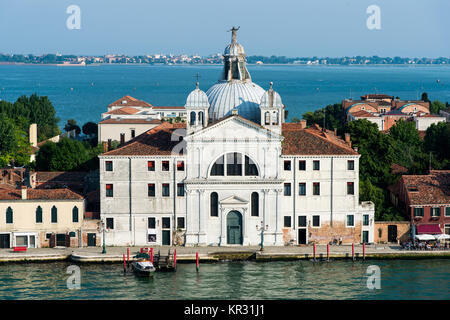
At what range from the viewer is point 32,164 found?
75.0 metres

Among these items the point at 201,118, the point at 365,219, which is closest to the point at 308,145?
the point at 365,219

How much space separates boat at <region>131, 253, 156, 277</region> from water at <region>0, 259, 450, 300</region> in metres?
0.46

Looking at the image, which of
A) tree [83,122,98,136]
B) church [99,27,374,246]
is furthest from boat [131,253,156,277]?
tree [83,122,98,136]

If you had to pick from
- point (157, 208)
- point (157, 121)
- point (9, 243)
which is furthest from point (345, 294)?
point (157, 121)

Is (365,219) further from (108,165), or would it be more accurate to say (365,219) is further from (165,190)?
(108,165)

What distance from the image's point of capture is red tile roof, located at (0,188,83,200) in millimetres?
52094

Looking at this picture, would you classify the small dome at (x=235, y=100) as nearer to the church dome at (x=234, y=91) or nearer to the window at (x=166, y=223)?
the church dome at (x=234, y=91)

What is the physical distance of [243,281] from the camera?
1850 inches

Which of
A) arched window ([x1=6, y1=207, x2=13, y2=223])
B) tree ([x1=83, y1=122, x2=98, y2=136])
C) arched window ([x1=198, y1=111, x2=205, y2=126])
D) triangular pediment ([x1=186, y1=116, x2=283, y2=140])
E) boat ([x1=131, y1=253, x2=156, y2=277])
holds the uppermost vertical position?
tree ([x1=83, y1=122, x2=98, y2=136])

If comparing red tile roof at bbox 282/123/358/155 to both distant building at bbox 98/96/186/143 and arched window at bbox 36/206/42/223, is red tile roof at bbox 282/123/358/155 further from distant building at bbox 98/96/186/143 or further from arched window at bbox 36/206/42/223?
distant building at bbox 98/96/186/143

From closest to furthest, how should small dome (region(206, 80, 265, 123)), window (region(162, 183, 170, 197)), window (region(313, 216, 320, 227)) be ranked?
window (region(162, 183, 170, 197)) < window (region(313, 216, 320, 227)) < small dome (region(206, 80, 265, 123))

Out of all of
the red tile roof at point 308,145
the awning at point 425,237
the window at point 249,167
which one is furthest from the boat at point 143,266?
the awning at point 425,237

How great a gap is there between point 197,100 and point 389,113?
61.1 metres
